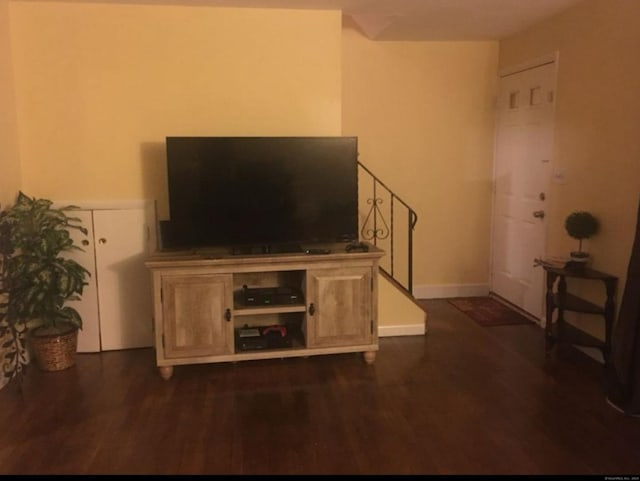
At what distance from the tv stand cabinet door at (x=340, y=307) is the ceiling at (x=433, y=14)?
1767 mm

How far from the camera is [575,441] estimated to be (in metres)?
2.48

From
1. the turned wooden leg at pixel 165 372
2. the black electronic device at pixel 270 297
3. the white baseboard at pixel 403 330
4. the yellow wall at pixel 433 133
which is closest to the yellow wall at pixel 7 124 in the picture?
the turned wooden leg at pixel 165 372

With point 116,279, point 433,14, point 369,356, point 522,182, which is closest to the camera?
point 369,356

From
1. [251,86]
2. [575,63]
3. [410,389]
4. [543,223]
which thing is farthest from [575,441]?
[251,86]

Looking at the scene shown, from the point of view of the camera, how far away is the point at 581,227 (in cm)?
341

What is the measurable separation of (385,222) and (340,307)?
167 cm

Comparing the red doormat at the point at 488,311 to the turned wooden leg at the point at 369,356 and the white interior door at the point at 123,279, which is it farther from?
the white interior door at the point at 123,279

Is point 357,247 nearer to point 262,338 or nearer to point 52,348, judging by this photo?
point 262,338

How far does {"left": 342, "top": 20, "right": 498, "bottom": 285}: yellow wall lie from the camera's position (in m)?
4.70

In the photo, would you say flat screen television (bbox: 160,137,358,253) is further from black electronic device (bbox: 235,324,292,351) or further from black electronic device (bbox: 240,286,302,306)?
black electronic device (bbox: 235,324,292,351)

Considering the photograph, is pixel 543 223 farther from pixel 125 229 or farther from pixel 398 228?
pixel 125 229

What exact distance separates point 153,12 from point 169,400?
2.46m

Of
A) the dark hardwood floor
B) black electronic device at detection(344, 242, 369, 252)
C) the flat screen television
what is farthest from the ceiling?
the dark hardwood floor

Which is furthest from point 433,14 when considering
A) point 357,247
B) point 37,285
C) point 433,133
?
point 37,285
